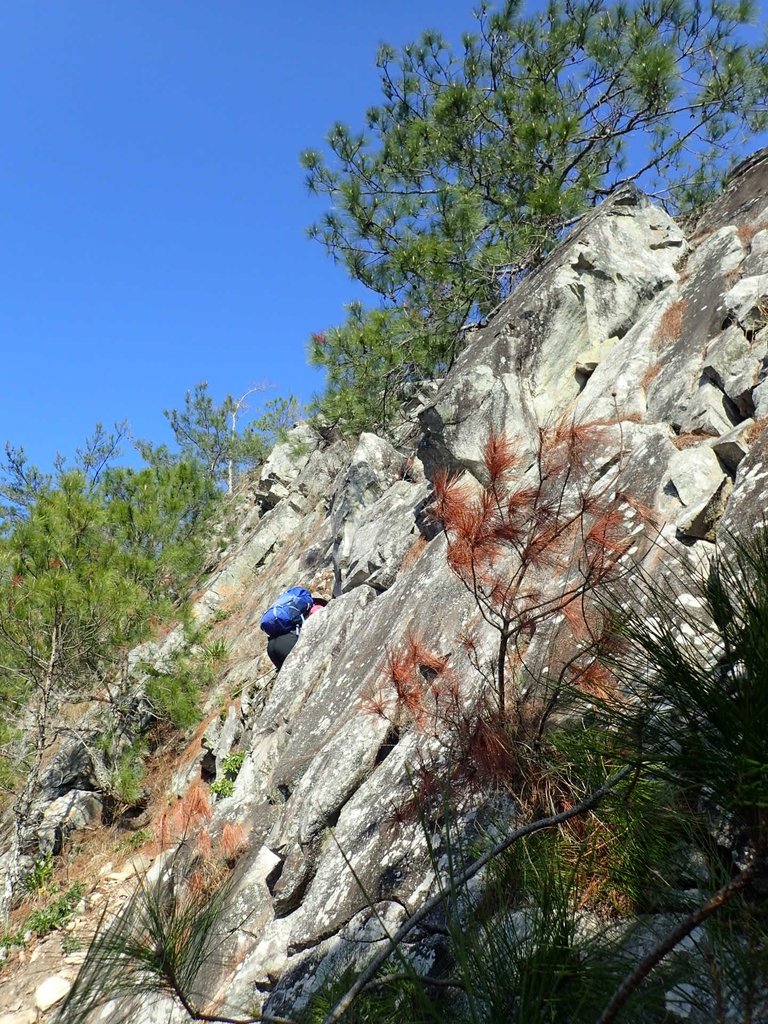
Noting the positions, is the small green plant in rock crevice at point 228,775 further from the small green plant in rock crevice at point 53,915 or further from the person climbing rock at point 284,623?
the small green plant in rock crevice at point 53,915

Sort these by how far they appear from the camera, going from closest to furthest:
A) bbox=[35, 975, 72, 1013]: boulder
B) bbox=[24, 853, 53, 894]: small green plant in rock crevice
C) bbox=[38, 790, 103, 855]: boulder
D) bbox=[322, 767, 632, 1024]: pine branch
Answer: bbox=[322, 767, 632, 1024]: pine branch
bbox=[35, 975, 72, 1013]: boulder
bbox=[24, 853, 53, 894]: small green plant in rock crevice
bbox=[38, 790, 103, 855]: boulder

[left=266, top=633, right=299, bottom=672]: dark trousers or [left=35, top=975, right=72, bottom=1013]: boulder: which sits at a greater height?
[left=266, top=633, right=299, bottom=672]: dark trousers

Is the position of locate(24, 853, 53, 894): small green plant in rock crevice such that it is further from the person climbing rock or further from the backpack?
the backpack

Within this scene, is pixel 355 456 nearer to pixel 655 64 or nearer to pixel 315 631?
pixel 315 631

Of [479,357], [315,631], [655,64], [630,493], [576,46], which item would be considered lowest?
[630,493]

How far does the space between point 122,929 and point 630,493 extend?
404 centimetres

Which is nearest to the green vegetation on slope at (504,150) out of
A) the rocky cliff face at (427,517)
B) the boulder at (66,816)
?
the rocky cliff face at (427,517)

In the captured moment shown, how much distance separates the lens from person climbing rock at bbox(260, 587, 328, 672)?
27.9ft

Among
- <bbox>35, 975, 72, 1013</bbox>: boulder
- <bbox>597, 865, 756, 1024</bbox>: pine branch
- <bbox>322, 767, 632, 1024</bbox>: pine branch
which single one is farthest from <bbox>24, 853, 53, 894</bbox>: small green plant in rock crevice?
<bbox>597, 865, 756, 1024</bbox>: pine branch

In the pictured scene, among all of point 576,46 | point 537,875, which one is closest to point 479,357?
point 576,46

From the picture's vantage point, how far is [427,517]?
23.3ft

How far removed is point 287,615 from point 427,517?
251 centimetres

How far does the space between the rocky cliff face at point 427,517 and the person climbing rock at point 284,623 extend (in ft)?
1.97

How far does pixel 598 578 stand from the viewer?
3283 millimetres
